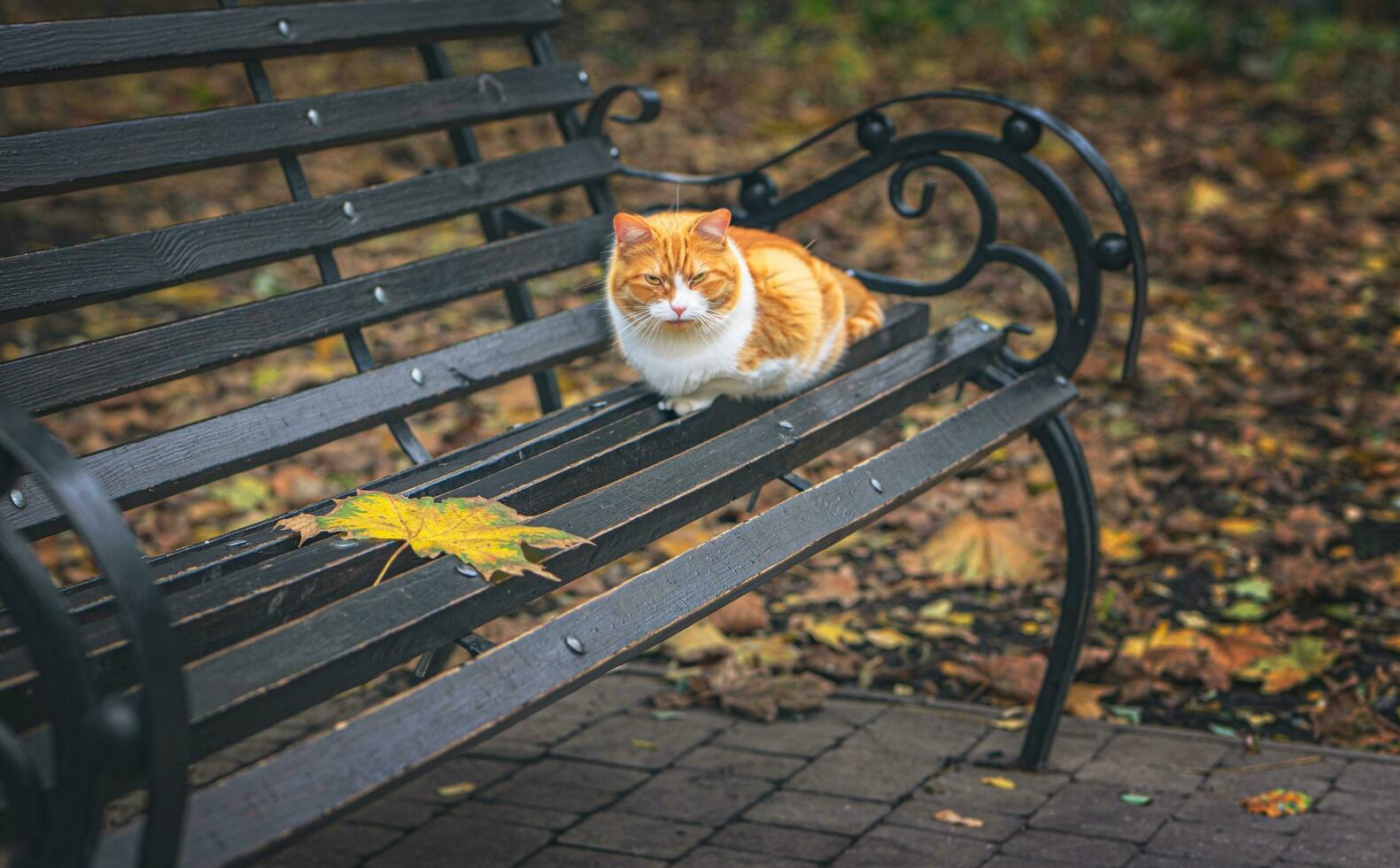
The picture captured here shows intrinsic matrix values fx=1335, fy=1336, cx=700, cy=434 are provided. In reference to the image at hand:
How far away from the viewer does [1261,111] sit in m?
7.25

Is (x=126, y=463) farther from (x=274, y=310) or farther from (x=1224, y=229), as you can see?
(x=1224, y=229)

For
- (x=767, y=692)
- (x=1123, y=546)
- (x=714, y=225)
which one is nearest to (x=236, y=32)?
(x=714, y=225)

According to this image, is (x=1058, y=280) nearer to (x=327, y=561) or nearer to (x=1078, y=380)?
(x=327, y=561)

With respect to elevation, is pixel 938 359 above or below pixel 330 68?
below

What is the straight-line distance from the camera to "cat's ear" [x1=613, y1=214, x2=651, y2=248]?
2271 millimetres

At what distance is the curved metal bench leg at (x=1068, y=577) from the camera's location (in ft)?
8.75

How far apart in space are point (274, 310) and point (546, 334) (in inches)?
22.8

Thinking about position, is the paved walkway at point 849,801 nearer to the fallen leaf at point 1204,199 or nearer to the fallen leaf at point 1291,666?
the fallen leaf at point 1291,666

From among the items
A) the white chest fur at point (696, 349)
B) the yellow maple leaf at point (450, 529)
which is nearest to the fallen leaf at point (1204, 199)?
the white chest fur at point (696, 349)

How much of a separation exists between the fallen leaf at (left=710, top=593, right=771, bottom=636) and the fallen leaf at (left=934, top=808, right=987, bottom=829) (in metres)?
0.95

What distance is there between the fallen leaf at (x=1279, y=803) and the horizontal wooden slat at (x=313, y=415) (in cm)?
159

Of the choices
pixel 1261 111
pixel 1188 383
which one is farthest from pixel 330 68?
pixel 1188 383

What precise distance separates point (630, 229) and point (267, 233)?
0.73 m

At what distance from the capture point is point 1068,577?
2730 millimetres
